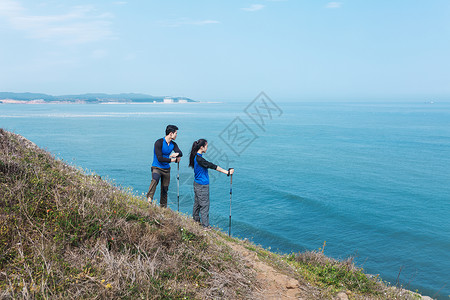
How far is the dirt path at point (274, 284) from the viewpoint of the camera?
619 cm

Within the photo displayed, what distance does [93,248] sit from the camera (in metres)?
5.28

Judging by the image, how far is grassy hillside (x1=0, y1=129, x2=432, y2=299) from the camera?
15.4 feet

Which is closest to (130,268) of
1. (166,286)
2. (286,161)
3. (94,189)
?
(166,286)

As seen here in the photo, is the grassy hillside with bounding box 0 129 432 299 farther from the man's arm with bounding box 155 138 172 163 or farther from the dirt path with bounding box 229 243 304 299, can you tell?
the man's arm with bounding box 155 138 172 163

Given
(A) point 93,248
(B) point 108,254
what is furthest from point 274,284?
(A) point 93,248

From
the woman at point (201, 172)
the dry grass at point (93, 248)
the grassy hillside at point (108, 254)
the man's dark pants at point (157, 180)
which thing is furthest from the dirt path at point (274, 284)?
the man's dark pants at point (157, 180)

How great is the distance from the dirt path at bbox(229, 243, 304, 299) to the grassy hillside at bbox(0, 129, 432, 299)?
3cm

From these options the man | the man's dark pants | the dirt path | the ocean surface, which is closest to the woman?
the man

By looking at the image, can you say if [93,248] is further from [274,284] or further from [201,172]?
[201,172]

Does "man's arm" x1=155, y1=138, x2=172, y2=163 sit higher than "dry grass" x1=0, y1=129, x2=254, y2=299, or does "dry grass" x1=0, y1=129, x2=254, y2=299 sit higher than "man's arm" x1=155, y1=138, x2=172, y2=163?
"man's arm" x1=155, y1=138, x2=172, y2=163

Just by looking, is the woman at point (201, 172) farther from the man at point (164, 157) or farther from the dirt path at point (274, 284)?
the dirt path at point (274, 284)

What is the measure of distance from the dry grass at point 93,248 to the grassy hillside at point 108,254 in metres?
0.01

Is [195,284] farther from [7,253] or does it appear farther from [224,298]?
[7,253]

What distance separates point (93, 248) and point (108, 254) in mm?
340
